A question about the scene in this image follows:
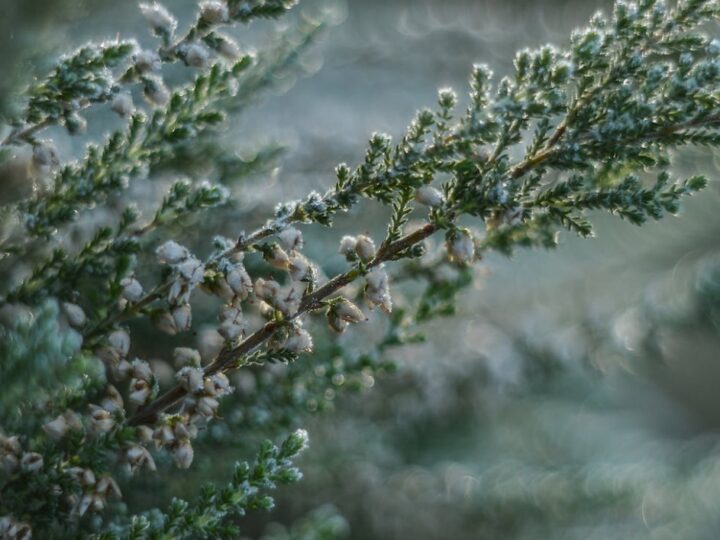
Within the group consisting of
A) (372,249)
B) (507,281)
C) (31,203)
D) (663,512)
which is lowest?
(663,512)

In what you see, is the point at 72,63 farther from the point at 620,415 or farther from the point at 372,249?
the point at 620,415

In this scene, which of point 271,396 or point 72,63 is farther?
point 271,396

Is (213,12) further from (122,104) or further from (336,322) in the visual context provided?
(336,322)

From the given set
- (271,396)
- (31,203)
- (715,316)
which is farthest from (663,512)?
(31,203)

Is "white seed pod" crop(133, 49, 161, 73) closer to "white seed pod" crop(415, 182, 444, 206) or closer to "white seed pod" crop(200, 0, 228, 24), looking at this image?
"white seed pod" crop(200, 0, 228, 24)

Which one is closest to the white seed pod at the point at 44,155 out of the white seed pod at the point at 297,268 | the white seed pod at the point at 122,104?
the white seed pod at the point at 122,104

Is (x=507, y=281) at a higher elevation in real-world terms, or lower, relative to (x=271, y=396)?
higher
